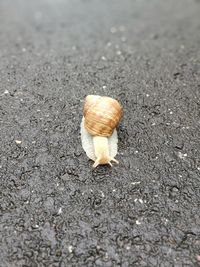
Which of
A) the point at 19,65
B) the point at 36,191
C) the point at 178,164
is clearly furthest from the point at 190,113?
the point at 19,65

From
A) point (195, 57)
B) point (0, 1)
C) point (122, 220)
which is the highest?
point (0, 1)

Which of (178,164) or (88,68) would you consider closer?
(178,164)

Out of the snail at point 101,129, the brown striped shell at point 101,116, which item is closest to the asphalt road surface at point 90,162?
the snail at point 101,129

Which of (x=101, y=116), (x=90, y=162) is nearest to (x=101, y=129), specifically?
(x=101, y=116)

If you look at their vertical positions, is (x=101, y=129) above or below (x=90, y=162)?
above

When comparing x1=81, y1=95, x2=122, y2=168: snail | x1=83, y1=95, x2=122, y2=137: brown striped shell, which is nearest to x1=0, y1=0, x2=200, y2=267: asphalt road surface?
x1=81, y1=95, x2=122, y2=168: snail

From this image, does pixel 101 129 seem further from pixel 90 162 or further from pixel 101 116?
pixel 90 162

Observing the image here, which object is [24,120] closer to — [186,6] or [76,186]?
[76,186]
